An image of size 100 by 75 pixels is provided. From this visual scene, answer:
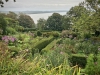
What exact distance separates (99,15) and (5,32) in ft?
31.1

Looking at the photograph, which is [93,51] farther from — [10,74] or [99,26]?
[10,74]

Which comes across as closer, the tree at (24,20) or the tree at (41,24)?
the tree at (41,24)

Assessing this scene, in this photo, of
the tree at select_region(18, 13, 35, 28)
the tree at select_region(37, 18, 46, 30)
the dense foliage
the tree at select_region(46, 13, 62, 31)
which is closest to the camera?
the dense foliage

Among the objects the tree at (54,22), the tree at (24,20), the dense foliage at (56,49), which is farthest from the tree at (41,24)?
the tree at (24,20)

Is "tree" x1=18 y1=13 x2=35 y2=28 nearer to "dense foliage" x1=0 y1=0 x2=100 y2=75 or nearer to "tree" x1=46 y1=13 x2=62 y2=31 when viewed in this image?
"dense foliage" x1=0 y1=0 x2=100 y2=75

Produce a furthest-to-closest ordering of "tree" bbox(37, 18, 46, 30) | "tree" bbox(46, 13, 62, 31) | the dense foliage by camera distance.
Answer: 1. "tree" bbox(46, 13, 62, 31)
2. "tree" bbox(37, 18, 46, 30)
3. the dense foliage

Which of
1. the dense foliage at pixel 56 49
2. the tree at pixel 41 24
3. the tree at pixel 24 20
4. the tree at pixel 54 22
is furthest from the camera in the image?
the tree at pixel 24 20

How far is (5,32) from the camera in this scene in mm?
20156

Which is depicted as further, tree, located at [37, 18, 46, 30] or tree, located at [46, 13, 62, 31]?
tree, located at [46, 13, 62, 31]

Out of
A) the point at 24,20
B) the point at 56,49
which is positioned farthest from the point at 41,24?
the point at 56,49

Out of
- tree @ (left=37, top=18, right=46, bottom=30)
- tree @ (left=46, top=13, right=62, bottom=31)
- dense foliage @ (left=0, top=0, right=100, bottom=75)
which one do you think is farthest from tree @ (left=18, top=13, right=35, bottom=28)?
tree @ (left=46, top=13, right=62, bottom=31)

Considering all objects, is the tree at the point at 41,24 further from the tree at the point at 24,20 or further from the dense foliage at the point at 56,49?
the tree at the point at 24,20

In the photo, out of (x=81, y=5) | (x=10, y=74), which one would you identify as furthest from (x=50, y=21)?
(x=10, y=74)

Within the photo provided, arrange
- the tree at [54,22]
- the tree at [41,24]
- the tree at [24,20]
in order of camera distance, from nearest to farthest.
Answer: the tree at [41,24] → the tree at [54,22] → the tree at [24,20]
